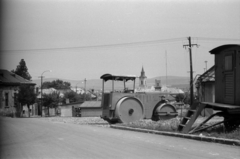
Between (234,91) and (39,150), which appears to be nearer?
(39,150)

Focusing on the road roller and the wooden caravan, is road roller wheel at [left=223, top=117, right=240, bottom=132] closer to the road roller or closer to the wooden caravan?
the wooden caravan

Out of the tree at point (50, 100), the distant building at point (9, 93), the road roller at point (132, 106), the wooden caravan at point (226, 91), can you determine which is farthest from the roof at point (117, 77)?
the tree at point (50, 100)

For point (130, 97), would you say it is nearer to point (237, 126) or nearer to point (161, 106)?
point (161, 106)

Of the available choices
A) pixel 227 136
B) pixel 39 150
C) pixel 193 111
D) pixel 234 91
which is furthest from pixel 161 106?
pixel 39 150

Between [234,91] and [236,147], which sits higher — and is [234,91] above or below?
above

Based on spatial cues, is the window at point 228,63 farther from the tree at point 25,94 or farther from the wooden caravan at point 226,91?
the tree at point 25,94

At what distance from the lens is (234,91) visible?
1227 cm

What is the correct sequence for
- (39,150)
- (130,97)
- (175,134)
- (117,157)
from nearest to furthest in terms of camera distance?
(117,157), (39,150), (175,134), (130,97)

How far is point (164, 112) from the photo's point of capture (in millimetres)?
18562

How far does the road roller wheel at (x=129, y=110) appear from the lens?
1798 cm

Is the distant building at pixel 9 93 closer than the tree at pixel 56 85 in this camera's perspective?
Yes

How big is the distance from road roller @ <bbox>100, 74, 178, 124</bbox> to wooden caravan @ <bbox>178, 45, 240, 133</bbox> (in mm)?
5234

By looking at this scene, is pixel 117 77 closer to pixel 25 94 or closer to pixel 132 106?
pixel 132 106

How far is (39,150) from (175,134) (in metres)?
5.31
